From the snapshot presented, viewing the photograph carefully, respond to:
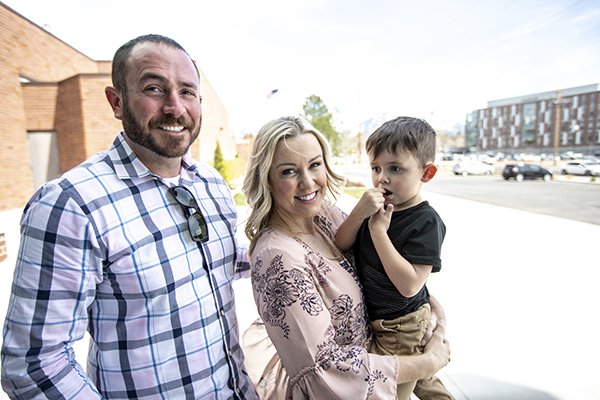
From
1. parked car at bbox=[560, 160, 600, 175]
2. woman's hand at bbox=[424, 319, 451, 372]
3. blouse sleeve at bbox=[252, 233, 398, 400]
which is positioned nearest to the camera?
blouse sleeve at bbox=[252, 233, 398, 400]

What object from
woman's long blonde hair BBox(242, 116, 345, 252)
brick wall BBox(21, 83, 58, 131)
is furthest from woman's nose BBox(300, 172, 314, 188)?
brick wall BBox(21, 83, 58, 131)

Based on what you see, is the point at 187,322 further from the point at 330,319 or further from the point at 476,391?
the point at 476,391

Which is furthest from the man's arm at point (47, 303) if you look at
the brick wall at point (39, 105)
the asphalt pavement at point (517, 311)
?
the brick wall at point (39, 105)

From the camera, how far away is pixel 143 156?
51.1 inches

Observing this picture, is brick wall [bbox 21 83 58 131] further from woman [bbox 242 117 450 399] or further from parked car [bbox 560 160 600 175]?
parked car [bbox 560 160 600 175]

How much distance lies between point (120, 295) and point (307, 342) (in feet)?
2.22

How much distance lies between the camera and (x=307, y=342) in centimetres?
111

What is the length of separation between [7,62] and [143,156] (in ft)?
51.0

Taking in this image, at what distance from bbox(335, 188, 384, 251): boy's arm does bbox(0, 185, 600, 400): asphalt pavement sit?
1872 mm

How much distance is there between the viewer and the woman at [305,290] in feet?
3.67

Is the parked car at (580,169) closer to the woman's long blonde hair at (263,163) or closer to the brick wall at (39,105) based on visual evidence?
the woman's long blonde hair at (263,163)

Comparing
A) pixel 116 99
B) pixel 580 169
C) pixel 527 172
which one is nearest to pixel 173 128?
pixel 116 99

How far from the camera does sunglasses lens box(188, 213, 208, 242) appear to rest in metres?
1.27

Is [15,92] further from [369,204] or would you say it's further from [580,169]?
[580,169]
